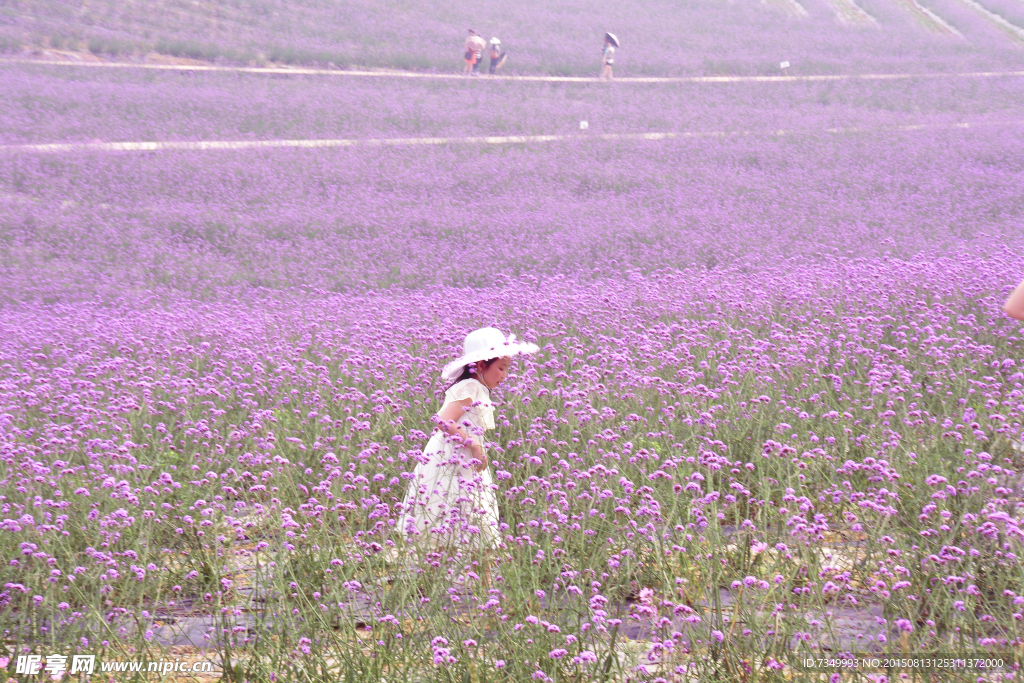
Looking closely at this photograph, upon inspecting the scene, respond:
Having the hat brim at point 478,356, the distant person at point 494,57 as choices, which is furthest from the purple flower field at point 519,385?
the distant person at point 494,57

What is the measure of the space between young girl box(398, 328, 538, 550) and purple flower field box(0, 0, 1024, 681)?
0.07 m

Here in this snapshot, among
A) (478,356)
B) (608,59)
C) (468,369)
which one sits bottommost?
(468,369)

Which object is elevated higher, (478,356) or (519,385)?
(478,356)

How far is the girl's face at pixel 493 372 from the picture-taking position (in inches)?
134

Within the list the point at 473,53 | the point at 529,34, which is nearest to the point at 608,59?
the point at 473,53

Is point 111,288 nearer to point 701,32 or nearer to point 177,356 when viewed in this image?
point 177,356

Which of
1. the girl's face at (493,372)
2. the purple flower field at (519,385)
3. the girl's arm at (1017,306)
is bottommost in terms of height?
the purple flower field at (519,385)

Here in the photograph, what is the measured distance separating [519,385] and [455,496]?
38.0 inches

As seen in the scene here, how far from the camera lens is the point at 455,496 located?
304 centimetres

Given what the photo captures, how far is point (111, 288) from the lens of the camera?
26.2 ft

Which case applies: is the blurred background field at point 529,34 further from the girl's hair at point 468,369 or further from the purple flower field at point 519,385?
the girl's hair at point 468,369

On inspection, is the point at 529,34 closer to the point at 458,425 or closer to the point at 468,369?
the point at 468,369

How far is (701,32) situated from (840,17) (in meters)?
6.40

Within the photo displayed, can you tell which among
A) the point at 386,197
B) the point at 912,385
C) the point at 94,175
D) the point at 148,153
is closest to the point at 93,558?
the point at 912,385
